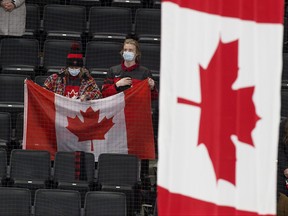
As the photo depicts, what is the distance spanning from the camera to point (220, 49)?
9.09 feet

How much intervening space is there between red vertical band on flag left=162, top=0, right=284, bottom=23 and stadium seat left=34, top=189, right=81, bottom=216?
16.5 feet

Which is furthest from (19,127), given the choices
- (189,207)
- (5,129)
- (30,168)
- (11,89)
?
(189,207)

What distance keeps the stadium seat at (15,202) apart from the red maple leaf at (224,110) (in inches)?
200

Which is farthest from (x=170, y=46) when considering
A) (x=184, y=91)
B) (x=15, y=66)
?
(x=15, y=66)

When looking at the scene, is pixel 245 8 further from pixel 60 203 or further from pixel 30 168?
pixel 30 168

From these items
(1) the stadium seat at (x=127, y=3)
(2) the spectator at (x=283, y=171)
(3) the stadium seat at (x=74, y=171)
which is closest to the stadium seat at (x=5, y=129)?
(3) the stadium seat at (x=74, y=171)

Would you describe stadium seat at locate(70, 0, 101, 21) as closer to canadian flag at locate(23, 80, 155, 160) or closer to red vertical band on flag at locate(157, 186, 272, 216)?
canadian flag at locate(23, 80, 155, 160)

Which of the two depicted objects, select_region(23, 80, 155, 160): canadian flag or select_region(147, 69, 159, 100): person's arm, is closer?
select_region(147, 69, 159, 100): person's arm

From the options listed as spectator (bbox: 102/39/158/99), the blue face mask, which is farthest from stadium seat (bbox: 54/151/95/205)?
the blue face mask

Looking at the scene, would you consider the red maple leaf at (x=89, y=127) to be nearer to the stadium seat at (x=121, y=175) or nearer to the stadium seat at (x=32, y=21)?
the stadium seat at (x=121, y=175)

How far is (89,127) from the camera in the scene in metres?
8.42

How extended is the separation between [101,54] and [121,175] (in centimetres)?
213

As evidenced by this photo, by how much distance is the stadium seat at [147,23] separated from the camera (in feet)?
33.9

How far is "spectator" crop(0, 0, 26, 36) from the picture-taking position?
9781 millimetres
